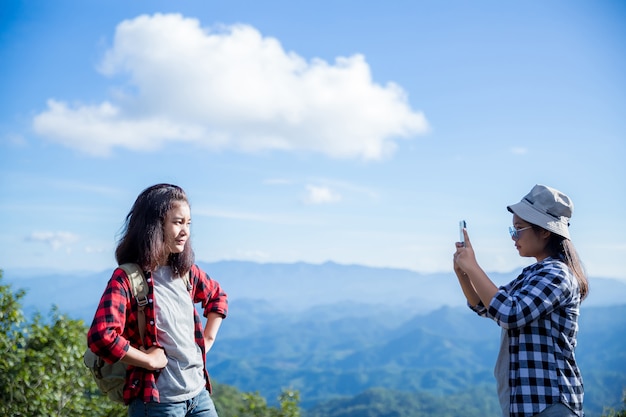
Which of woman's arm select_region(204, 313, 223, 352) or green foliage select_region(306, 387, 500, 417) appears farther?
green foliage select_region(306, 387, 500, 417)

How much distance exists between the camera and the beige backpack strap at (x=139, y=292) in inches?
96.2

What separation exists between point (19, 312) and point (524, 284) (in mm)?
5517

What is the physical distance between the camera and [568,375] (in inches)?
99.0

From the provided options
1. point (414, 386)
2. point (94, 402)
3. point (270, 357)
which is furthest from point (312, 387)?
point (94, 402)

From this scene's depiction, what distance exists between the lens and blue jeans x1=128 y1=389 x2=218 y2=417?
2.41 meters

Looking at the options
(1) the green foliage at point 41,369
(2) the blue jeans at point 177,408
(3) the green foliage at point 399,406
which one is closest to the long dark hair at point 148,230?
(2) the blue jeans at point 177,408

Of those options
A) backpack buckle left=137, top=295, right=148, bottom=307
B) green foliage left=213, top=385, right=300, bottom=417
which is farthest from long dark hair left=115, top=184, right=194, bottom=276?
green foliage left=213, top=385, right=300, bottom=417

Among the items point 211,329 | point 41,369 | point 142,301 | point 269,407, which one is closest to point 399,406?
point 269,407

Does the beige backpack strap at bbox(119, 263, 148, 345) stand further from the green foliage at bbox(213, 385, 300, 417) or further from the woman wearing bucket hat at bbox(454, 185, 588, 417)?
the green foliage at bbox(213, 385, 300, 417)

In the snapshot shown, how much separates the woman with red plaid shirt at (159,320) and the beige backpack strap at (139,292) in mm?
16

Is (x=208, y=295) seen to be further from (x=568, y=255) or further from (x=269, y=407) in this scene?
(x=269, y=407)

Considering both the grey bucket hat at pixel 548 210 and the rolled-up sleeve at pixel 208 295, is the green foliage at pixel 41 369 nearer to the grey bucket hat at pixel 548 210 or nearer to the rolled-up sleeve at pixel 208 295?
the rolled-up sleeve at pixel 208 295

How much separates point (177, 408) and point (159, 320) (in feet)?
1.29

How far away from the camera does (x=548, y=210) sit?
271 centimetres
